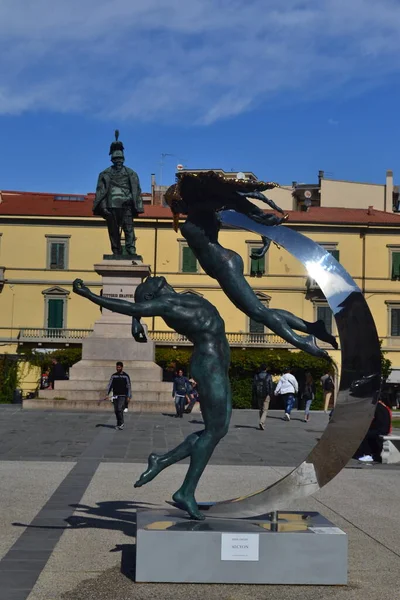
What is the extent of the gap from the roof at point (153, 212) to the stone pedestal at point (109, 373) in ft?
104

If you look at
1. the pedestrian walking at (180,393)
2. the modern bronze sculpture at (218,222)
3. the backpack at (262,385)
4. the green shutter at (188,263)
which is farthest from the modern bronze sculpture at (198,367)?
the green shutter at (188,263)

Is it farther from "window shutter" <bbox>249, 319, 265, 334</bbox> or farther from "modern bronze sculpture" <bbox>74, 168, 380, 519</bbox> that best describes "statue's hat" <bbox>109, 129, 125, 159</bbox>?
"window shutter" <bbox>249, 319, 265, 334</bbox>

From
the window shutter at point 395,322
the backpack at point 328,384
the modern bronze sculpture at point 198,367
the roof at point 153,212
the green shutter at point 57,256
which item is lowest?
the backpack at point 328,384

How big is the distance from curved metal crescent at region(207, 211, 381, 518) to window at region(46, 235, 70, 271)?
50.9m

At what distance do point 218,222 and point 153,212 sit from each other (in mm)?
51486

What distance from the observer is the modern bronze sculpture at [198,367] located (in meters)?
7.22

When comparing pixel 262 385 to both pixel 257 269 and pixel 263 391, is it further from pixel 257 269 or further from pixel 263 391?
pixel 257 269

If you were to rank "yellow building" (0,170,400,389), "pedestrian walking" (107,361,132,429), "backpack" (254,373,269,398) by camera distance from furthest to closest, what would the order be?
1. "yellow building" (0,170,400,389)
2. "backpack" (254,373,269,398)
3. "pedestrian walking" (107,361,132,429)

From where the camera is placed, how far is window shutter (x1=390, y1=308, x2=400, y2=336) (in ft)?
185

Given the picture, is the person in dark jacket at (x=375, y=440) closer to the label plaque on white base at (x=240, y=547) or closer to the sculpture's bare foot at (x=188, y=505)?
the sculpture's bare foot at (x=188, y=505)

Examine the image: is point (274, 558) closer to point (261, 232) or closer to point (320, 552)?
point (320, 552)

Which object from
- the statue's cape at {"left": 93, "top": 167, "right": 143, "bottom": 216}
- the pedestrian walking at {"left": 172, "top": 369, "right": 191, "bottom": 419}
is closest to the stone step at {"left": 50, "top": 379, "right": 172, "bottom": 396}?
the pedestrian walking at {"left": 172, "top": 369, "right": 191, "bottom": 419}

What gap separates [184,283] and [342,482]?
44.9 metres

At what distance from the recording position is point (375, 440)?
15203 millimetres
